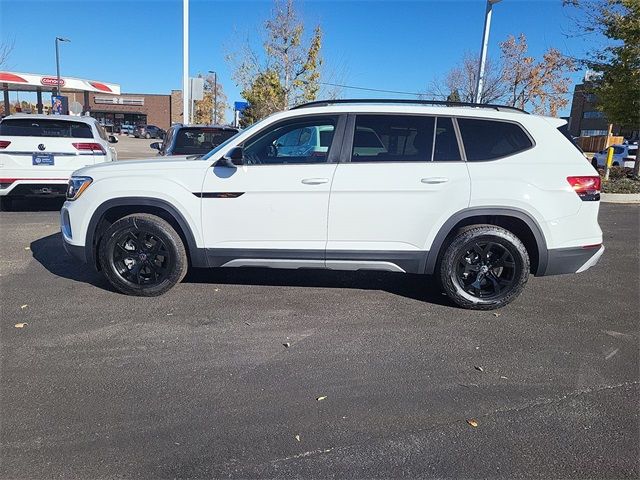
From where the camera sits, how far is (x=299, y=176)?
424 centimetres

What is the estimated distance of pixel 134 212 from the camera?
4.55m

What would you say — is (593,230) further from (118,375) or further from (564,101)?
(564,101)

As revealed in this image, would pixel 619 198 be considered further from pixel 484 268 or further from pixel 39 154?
pixel 39 154

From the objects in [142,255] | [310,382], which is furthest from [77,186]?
[310,382]

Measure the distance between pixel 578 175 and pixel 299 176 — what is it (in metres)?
2.55

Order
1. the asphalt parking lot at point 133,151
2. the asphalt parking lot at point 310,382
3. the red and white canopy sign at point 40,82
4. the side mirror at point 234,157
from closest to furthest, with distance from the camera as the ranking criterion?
1. the asphalt parking lot at point 310,382
2. the side mirror at point 234,157
3. the asphalt parking lot at point 133,151
4. the red and white canopy sign at point 40,82

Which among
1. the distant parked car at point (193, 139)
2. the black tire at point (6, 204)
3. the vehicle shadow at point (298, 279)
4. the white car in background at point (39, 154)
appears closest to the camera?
the vehicle shadow at point (298, 279)

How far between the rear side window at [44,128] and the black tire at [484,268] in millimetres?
7128

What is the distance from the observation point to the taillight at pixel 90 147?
8086mm

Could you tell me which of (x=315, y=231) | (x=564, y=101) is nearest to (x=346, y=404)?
(x=315, y=231)

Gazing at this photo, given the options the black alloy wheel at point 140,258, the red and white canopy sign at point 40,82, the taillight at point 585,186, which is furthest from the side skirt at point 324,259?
the red and white canopy sign at point 40,82

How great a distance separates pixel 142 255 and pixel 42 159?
15.5ft

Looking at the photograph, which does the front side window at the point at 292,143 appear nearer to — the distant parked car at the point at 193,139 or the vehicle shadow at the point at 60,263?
the vehicle shadow at the point at 60,263

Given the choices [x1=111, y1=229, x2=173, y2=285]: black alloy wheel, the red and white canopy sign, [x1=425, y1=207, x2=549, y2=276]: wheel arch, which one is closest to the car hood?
[x1=111, y1=229, x2=173, y2=285]: black alloy wheel
